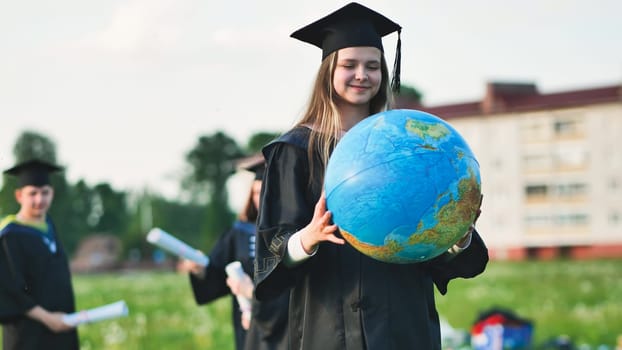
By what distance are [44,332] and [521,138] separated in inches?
2256

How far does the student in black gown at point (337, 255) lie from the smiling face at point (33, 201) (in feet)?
11.7

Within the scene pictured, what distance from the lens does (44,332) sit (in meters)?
6.79

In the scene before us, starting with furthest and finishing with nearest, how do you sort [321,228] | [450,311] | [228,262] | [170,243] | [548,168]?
1. [548,168]
2. [450,311]
3. [228,262]
4. [170,243]
5. [321,228]

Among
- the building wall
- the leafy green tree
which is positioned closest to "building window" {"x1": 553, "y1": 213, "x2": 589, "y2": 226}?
the building wall

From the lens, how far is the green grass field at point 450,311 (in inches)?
476

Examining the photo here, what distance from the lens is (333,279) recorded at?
3777 millimetres

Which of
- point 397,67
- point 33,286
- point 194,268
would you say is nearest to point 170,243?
point 194,268

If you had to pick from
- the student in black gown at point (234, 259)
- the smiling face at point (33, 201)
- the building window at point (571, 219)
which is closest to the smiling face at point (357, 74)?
the student in black gown at point (234, 259)

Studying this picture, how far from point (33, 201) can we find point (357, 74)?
3.99 metres

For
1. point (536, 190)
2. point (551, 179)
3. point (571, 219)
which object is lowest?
point (571, 219)

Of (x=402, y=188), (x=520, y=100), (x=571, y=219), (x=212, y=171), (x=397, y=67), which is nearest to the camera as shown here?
(x=402, y=188)

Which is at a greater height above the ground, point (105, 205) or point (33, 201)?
point (33, 201)

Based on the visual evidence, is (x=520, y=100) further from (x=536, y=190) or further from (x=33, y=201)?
(x=33, y=201)

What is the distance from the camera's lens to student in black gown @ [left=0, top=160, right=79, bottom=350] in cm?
670
